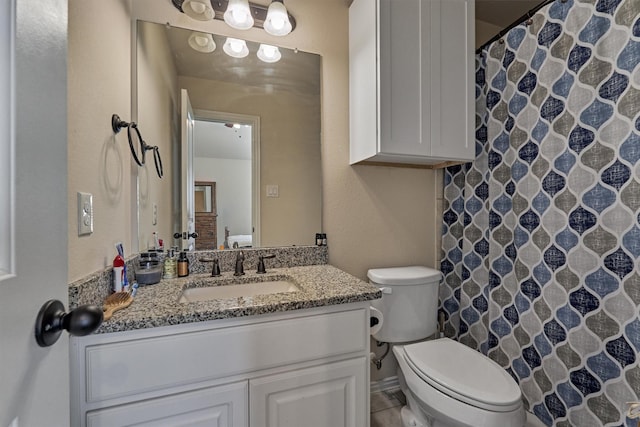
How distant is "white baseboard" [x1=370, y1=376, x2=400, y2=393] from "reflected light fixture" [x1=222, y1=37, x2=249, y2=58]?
6.35 feet

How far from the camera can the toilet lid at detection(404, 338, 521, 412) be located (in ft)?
3.15

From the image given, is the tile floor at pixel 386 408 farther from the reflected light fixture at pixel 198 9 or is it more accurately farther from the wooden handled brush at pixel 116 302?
the reflected light fixture at pixel 198 9

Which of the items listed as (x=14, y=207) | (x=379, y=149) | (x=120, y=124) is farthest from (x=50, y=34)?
(x=379, y=149)

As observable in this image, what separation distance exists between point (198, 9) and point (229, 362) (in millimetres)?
1437

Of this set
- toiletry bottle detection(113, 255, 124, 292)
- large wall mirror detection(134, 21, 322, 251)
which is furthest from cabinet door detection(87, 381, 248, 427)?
large wall mirror detection(134, 21, 322, 251)

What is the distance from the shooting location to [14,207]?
0.34 m

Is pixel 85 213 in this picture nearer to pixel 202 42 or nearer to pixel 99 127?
pixel 99 127

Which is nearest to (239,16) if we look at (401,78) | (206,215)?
(401,78)

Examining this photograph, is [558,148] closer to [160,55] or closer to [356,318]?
[356,318]

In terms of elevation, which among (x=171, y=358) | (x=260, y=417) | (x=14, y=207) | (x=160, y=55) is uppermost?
(x=160, y=55)

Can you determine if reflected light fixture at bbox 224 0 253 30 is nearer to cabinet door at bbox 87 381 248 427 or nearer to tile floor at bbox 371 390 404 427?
cabinet door at bbox 87 381 248 427

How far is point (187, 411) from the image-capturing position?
78 centimetres

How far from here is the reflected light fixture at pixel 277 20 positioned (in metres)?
1.29

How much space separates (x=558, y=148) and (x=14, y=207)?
164 centimetres
